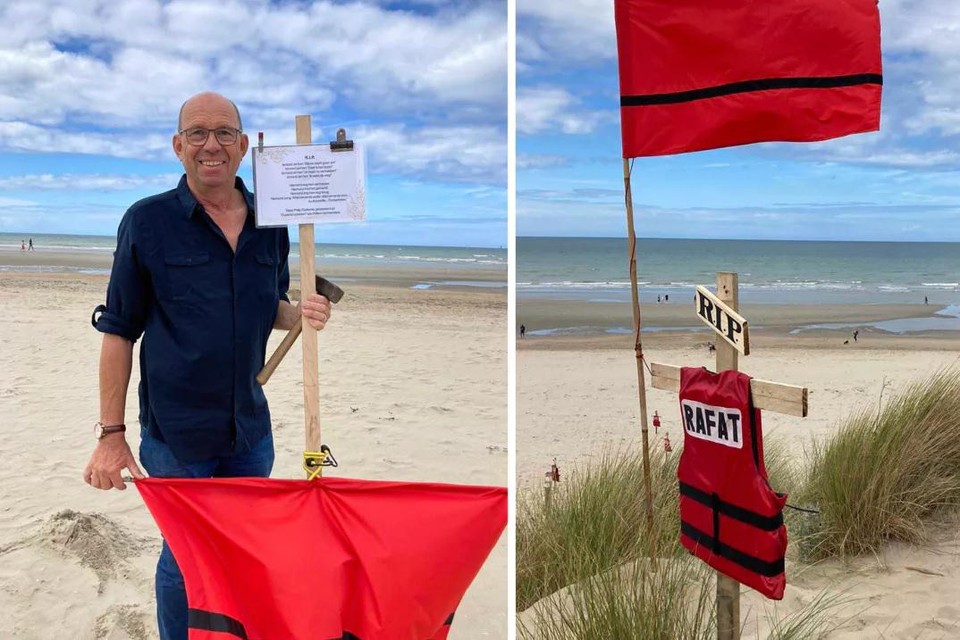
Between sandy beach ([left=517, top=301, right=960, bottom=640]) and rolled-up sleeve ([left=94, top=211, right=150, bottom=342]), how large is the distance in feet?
8.55

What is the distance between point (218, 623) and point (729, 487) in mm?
1721

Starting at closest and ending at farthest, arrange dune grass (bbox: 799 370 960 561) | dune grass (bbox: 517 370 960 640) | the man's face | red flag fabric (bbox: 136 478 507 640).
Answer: red flag fabric (bbox: 136 478 507 640), the man's face, dune grass (bbox: 517 370 960 640), dune grass (bbox: 799 370 960 561)

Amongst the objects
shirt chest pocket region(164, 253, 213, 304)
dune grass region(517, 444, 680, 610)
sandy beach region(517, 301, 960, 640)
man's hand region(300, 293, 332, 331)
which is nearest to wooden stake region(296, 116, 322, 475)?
man's hand region(300, 293, 332, 331)

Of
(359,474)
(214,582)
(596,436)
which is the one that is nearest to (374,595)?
(214,582)

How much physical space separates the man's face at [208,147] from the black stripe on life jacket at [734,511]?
1981mm

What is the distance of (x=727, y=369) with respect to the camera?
2.74 m

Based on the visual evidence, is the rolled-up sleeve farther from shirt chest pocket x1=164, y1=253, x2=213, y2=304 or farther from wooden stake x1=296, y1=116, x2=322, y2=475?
wooden stake x1=296, y1=116, x2=322, y2=475

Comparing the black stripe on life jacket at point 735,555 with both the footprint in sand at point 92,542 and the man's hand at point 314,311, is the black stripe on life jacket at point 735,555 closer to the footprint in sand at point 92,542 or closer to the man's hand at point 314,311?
the man's hand at point 314,311

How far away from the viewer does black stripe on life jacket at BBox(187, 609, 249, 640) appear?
2.27 m

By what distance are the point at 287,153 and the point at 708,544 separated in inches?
78.9

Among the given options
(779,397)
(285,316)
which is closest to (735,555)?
(779,397)

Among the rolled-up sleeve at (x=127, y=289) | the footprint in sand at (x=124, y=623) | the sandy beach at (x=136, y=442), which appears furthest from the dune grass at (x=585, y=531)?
the rolled-up sleeve at (x=127, y=289)

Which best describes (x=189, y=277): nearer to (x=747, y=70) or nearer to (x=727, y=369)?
(x=727, y=369)

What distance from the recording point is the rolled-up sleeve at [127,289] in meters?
2.45
